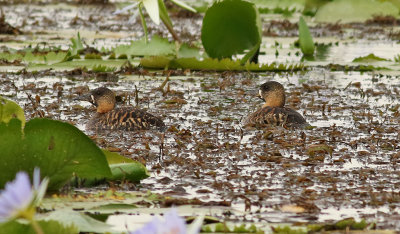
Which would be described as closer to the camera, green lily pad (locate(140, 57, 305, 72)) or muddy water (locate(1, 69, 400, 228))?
muddy water (locate(1, 69, 400, 228))

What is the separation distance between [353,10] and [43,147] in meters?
12.8

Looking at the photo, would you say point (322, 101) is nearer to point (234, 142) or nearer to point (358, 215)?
point (234, 142)

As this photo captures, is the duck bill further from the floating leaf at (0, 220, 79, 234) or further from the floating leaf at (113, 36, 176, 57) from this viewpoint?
the floating leaf at (0, 220, 79, 234)

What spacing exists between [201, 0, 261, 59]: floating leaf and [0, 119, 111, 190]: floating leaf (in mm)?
5546

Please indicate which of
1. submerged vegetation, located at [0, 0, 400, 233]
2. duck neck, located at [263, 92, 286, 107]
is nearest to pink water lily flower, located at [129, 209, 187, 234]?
submerged vegetation, located at [0, 0, 400, 233]

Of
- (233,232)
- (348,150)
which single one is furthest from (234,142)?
(233,232)

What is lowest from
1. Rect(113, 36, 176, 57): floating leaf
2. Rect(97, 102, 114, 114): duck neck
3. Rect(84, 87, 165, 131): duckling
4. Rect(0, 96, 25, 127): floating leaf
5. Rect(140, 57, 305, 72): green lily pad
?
Rect(84, 87, 165, 131): duckling

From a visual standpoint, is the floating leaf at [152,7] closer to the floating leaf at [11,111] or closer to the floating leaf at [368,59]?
the floating leaf at [11,111]

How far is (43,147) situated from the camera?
4.04m

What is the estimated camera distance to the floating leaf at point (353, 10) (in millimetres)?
15930

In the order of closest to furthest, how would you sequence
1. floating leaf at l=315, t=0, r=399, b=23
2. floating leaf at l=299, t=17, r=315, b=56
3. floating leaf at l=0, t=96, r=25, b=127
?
floating leaf at l=0, t=96, r=25, b=127 < floating leaf at l=299, t=17, r=315, b=56 < floating leaf at l=315, t=0, r=399, b=23

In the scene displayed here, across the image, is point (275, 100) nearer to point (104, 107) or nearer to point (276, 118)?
point (276, 118)

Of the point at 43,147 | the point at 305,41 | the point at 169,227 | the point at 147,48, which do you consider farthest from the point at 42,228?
the point at 305,41

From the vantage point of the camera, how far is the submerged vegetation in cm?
398
